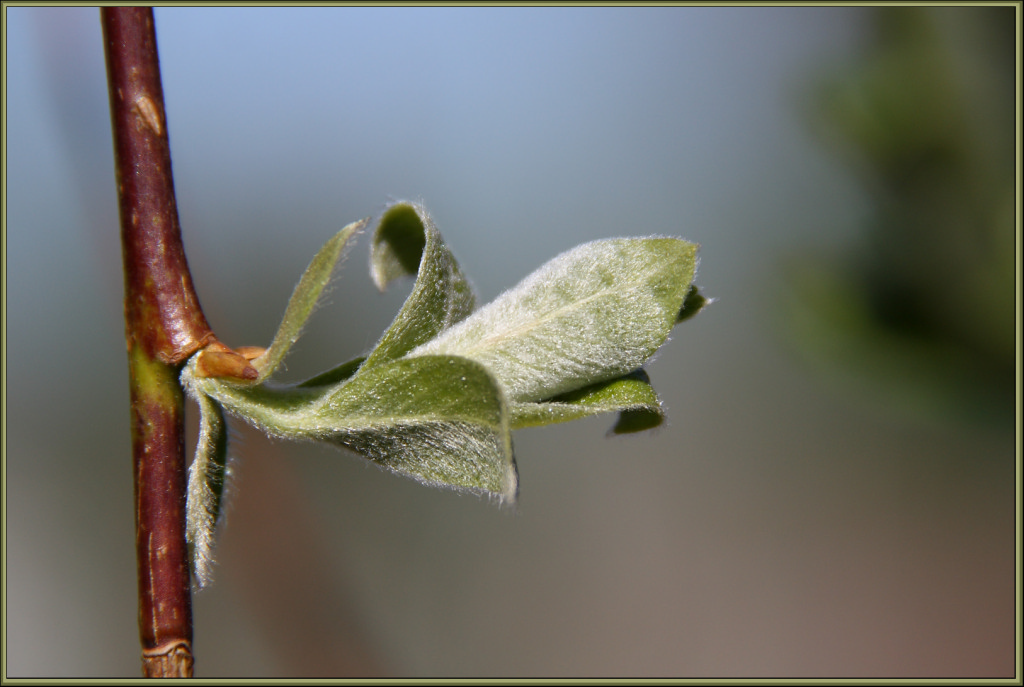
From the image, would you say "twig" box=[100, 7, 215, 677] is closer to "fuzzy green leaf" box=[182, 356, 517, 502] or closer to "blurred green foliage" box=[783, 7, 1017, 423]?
"fuzzy green leaf" box=[182, 356, 517, 502]

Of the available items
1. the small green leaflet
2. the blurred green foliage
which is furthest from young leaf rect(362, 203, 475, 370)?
the blurred green foliage

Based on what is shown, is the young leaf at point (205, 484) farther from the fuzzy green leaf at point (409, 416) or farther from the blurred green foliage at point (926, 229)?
the blurred green foliage at point (926, 229)

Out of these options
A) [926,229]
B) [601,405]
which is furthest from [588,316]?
[926,229]

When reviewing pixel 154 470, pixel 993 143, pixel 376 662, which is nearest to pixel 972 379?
pixel 993 143

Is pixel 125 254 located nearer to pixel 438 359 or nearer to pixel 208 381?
pixel 208 381

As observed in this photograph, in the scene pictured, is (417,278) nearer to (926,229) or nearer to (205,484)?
→ (205,484)

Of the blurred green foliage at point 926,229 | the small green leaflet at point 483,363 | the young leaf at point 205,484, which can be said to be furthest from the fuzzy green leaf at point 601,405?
the blurred green foliage at point 926,229

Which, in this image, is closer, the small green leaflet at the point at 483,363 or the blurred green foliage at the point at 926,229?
the small green leaflet at the point at 483,363
